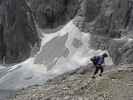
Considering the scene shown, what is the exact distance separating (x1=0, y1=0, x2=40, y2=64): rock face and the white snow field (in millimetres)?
4428

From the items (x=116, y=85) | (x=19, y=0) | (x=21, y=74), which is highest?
(x=19, y=0)

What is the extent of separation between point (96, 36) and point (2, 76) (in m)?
13.1

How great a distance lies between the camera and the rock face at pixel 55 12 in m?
51.7

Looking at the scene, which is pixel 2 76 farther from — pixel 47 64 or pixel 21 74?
pixel 47 64

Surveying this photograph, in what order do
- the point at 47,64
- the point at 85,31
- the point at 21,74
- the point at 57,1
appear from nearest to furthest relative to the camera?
1. the point at 21,74
2. the point at 47,64
3. the point at 85,31
4. the point at 57,1

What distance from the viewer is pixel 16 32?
5775 cm

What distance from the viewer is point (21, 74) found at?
133 ft

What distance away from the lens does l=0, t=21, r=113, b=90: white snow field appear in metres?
39.7

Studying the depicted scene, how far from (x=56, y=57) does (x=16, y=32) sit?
15140 millimetres

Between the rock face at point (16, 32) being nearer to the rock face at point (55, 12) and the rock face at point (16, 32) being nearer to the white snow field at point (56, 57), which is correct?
the rock face at point (55, 12)

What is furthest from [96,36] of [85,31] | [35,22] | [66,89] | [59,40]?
[66,89]

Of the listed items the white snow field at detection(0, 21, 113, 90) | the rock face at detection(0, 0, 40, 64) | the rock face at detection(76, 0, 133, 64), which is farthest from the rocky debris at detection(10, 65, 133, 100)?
the rock face at detection(0, 0, 40, 64)

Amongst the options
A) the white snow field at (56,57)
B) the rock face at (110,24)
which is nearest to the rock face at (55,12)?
the white snow field at (56,57)

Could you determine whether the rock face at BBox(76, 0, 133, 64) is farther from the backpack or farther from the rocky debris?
the rocky debris
